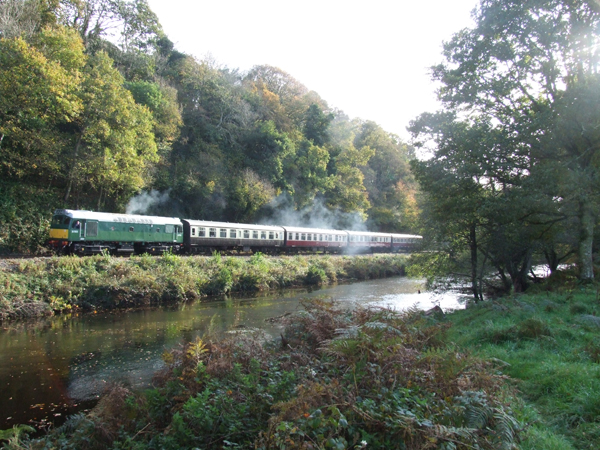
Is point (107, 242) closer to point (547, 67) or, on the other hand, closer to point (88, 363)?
point (88, 363)

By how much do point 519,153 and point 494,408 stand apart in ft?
43.5

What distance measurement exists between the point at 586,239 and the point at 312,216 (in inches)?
1173

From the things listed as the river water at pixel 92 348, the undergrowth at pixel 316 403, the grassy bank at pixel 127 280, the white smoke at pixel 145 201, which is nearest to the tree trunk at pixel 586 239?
the river water at pixel 92 348

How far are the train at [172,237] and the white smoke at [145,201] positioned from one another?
180 inches

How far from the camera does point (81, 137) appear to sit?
70.6 ft

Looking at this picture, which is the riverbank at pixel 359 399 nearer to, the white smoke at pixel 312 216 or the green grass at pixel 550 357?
the green grass at pixel 550 357

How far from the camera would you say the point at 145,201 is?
28125 millimetres

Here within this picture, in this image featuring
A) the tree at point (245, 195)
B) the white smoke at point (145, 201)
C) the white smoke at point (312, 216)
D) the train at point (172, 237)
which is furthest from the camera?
the white smoke at point (312, 216)

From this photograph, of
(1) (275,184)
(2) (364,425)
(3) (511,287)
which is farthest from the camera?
(1) (275,184)

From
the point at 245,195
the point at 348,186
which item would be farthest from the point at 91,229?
the point at 348,186

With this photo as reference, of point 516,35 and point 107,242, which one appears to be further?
point 107,242

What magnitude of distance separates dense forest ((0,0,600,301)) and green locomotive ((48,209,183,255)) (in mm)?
2576

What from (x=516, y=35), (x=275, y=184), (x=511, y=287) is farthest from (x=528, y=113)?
(x=275, y=184)

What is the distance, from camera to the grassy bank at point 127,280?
46.7ft
